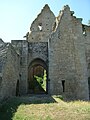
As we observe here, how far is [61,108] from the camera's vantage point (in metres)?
8.76

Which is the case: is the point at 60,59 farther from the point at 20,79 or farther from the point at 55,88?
the point at 20,79

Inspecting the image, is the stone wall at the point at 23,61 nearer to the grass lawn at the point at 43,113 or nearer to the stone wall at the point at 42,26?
the grass lawn at the point at 43,113

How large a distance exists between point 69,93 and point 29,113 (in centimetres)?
721

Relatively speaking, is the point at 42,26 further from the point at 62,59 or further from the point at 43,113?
the point at 43,113

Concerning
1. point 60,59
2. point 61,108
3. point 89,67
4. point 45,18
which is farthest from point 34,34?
point 61,108

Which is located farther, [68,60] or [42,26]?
[42,26]

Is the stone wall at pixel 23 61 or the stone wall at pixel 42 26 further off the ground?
the stone wall at pixel 42 26

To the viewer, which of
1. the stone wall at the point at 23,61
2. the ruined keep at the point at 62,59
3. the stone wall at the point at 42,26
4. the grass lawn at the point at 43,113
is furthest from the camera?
the stone wall at the point at 42,26

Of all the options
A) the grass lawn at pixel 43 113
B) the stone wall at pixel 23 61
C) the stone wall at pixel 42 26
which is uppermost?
the stone wall at pixel 42 26

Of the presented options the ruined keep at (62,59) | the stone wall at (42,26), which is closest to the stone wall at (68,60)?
the ruined keep at (62,59)

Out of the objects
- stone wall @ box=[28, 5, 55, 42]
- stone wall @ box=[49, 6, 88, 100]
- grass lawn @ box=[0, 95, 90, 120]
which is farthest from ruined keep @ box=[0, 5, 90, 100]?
stone wall @ box=[28, 5, 55, 42]

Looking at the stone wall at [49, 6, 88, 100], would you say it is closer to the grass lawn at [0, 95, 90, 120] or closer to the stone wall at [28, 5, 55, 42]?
the grass lawn at [0, 95, 90, 120]

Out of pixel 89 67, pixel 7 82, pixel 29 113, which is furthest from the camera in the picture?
pixel 89 67

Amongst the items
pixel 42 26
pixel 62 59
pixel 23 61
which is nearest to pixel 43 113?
pixel 62 59
